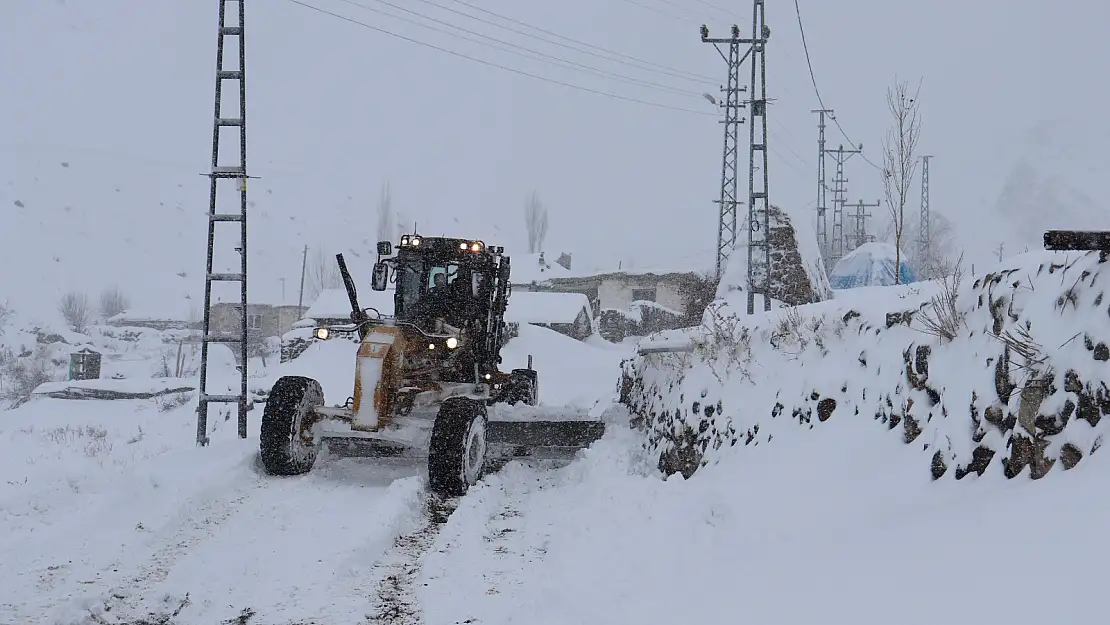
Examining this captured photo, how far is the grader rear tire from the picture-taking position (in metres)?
8.77

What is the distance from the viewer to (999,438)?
452 centimetres

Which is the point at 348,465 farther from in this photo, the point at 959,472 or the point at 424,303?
the point at 959,472

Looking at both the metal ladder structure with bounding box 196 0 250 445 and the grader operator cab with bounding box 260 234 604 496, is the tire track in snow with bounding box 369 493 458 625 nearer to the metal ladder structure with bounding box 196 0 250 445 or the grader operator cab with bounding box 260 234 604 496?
the grader operator cab with bounding box 260 234 604 496

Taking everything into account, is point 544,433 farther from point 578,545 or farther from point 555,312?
point 555,312

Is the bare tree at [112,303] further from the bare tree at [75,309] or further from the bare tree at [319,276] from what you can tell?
the bare tree at [319,276]

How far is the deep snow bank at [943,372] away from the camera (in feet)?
13.9

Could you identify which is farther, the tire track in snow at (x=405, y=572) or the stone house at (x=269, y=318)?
the stone house at (x=269, y=318)

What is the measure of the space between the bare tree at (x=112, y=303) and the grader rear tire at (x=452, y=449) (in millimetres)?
82056

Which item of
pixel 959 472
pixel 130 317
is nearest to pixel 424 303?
pixel 959 472

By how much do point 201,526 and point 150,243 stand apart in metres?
109

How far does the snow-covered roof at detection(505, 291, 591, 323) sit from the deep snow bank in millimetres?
33908

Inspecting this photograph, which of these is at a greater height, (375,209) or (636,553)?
(375,209)

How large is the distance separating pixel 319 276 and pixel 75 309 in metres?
23.5

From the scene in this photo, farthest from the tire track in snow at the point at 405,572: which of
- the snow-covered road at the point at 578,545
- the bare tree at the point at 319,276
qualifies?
the bare tree at the point at 319,276
